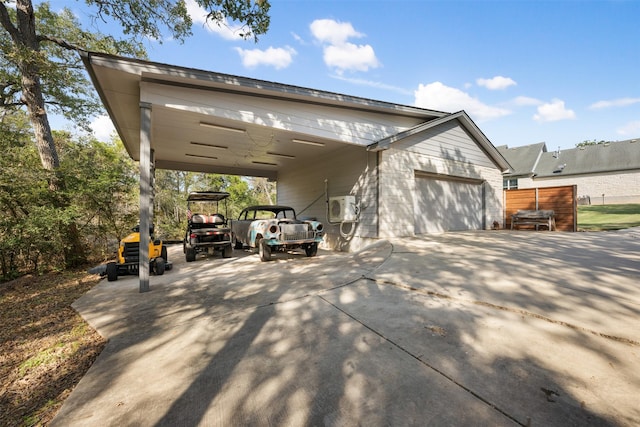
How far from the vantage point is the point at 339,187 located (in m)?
9.44

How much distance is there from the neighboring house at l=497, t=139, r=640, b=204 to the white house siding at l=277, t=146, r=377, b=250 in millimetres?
20748

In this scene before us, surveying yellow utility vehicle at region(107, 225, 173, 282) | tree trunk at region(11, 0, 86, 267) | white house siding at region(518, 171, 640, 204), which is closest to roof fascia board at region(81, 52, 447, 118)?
yellow utility vehicle at region(107, 225, 173, 282)

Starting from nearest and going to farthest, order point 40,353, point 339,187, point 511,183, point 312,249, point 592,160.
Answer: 1. point 40,353
2. point 312,249
3. point 339,187
4. point 511,183
5. point 592,160

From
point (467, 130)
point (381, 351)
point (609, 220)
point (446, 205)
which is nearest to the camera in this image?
point (381, 351)

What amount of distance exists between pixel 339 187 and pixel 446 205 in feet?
13.2

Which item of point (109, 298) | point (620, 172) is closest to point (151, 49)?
point (109, 298)

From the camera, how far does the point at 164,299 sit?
4008 mm

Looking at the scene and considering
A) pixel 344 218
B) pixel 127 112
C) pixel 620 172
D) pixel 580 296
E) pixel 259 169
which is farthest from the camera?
pixel 620 172

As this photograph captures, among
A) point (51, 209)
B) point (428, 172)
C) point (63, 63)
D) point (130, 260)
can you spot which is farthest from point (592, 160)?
point (63, 63)

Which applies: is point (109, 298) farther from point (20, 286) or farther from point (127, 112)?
point (127, 112)

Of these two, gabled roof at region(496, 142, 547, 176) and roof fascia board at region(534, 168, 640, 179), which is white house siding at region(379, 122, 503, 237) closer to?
gabled roof at region(496, 142, 547, 176)

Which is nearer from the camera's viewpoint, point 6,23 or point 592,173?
point 6,23

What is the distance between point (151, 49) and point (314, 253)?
883 centimetres

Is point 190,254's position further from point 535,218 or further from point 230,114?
point 535,218
